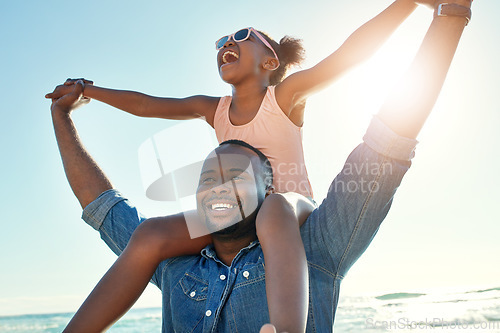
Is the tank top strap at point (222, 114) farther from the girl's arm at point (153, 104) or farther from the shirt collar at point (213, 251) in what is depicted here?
the shirt collar at point (213, 251)

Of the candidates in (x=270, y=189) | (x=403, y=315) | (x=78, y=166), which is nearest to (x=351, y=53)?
(x=270, y=189)

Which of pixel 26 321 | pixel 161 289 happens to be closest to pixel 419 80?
pixel 161 289

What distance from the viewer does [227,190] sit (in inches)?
94.1

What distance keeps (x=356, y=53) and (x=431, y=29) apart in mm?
666

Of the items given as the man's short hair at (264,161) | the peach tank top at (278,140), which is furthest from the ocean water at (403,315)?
the man's short hair at (264,161)

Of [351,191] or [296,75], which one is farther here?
[296,75]

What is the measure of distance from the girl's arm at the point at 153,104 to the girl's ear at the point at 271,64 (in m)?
0.48

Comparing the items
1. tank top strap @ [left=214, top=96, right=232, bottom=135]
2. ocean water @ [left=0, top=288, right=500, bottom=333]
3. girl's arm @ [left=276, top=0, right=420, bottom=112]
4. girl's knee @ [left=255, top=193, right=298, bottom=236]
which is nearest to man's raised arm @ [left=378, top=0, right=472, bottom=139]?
girl's arm @ [left=276, top=0, right=420, bottom=112]

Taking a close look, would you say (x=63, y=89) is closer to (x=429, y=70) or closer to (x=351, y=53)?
(x=351, y=53)

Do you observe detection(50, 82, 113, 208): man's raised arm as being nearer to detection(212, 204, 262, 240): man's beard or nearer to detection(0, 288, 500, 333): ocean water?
detection(212, 204, 262, 240): man's beard

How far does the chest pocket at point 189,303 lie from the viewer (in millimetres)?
2168

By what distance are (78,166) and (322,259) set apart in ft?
5.42

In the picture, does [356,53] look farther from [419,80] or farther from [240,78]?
[240,78]

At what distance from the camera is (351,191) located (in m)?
2.06
